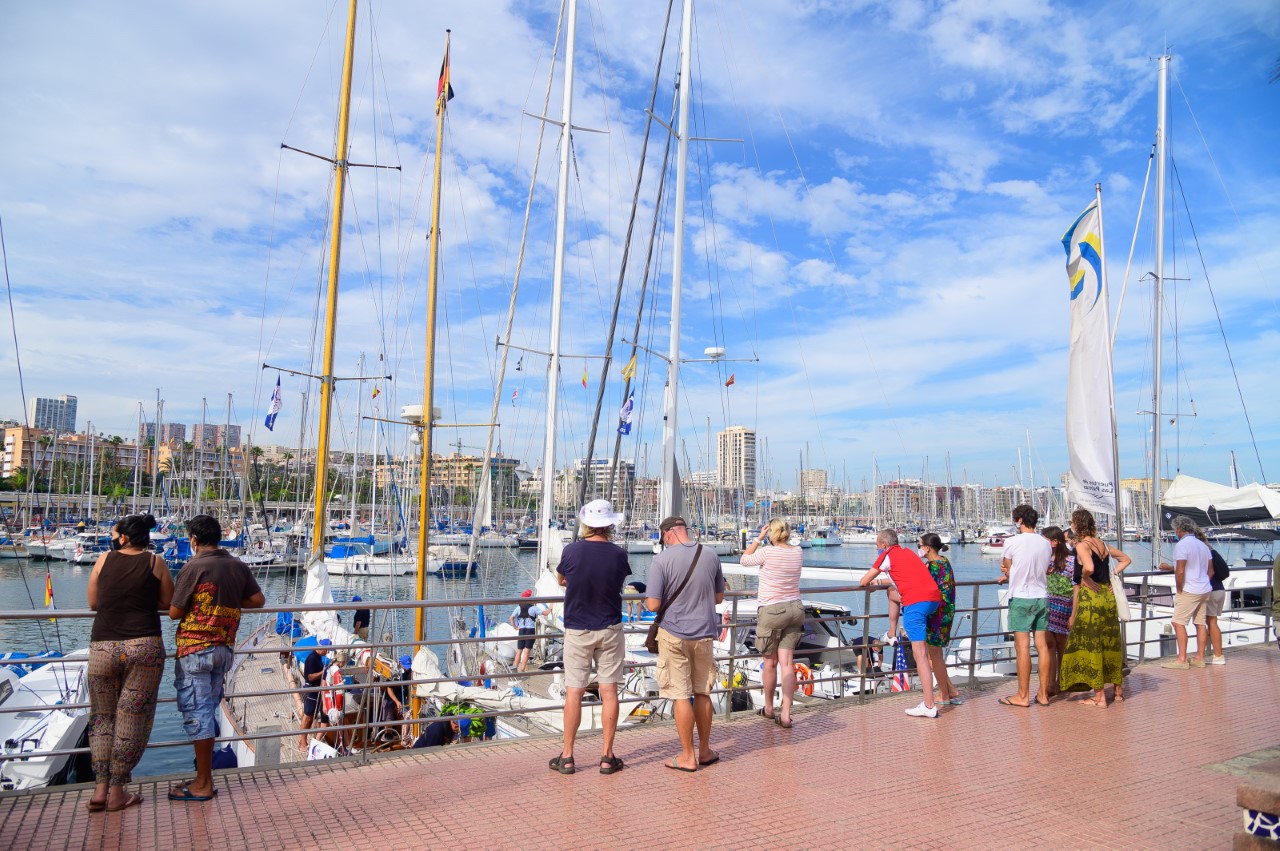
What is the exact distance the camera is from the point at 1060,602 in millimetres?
8516

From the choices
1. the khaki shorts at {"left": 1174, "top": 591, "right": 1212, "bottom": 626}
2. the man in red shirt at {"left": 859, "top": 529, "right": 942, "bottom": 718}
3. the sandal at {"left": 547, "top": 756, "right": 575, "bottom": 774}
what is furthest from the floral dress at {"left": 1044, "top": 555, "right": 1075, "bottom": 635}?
the sandal at {"left": 547, "top": 756, "right": 575, "bottom": 774}

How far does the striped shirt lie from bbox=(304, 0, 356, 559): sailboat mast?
8.47 m

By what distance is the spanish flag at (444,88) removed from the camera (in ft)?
58.2

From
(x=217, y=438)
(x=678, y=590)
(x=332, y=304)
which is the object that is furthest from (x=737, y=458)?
(x=217, y=438)

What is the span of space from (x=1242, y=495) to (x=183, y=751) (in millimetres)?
24899

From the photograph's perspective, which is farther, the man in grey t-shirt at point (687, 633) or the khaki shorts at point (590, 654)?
the man in grey t-shirt at point (687, 633)

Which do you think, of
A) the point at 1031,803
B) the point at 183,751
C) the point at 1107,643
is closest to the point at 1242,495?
the point at 1107,643

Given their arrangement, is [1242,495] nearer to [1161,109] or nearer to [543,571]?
[1161,109]

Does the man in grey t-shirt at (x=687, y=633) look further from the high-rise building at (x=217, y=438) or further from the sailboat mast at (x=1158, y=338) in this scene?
the high-rise building at (x=217, y=438)

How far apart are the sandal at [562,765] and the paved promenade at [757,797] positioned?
0.07 meters

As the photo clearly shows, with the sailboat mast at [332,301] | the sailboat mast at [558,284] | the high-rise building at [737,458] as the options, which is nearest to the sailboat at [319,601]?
the sailboat mast at [332,301]

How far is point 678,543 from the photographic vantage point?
6336mm

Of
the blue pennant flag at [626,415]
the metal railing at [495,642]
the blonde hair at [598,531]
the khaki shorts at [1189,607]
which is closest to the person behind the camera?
the metal railing at [495,642]

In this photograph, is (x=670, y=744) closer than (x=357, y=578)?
Yes
